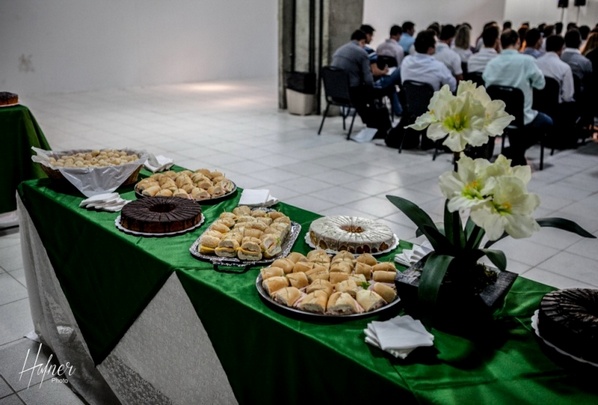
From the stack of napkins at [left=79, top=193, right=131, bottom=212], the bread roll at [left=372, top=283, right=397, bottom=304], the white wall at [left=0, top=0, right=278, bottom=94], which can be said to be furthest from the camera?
the white wall at [left=0, top=0, right=278, bottom=94]

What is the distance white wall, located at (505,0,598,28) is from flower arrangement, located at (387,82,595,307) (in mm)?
15687

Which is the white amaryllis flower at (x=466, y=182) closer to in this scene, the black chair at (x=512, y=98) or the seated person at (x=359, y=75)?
the black chair at (x=512, y=98)

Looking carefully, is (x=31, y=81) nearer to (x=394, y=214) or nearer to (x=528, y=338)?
(x=394, y=214)

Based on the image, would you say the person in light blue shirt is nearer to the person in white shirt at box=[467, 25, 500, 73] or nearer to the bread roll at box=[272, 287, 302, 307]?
the person in white shirt at box=[467, 25, 500, 73]

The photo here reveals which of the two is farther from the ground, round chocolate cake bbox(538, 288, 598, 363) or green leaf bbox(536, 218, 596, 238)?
green leaf bbox(536, 218, 596, 238)

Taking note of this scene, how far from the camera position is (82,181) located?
Answer: 2.44 meters

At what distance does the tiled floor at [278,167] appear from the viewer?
3.28 m

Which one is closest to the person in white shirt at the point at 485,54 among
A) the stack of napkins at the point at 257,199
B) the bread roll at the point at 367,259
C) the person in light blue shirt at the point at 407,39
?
the person in light blue shirt at the point at 407,39

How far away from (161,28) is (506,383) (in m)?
11.0

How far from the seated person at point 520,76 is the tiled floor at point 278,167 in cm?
47

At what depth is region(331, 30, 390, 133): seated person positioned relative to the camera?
674cm

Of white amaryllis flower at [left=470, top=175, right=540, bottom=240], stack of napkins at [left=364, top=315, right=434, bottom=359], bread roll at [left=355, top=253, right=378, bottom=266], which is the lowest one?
stack of napkins at [left=364, top=315, right=434, bottom=359]

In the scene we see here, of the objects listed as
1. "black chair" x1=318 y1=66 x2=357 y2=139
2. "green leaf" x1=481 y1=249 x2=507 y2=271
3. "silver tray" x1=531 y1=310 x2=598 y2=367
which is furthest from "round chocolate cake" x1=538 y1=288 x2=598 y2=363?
"black chair" x1=318 y1=66 x2=357 y2=139

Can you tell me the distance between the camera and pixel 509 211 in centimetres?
123
